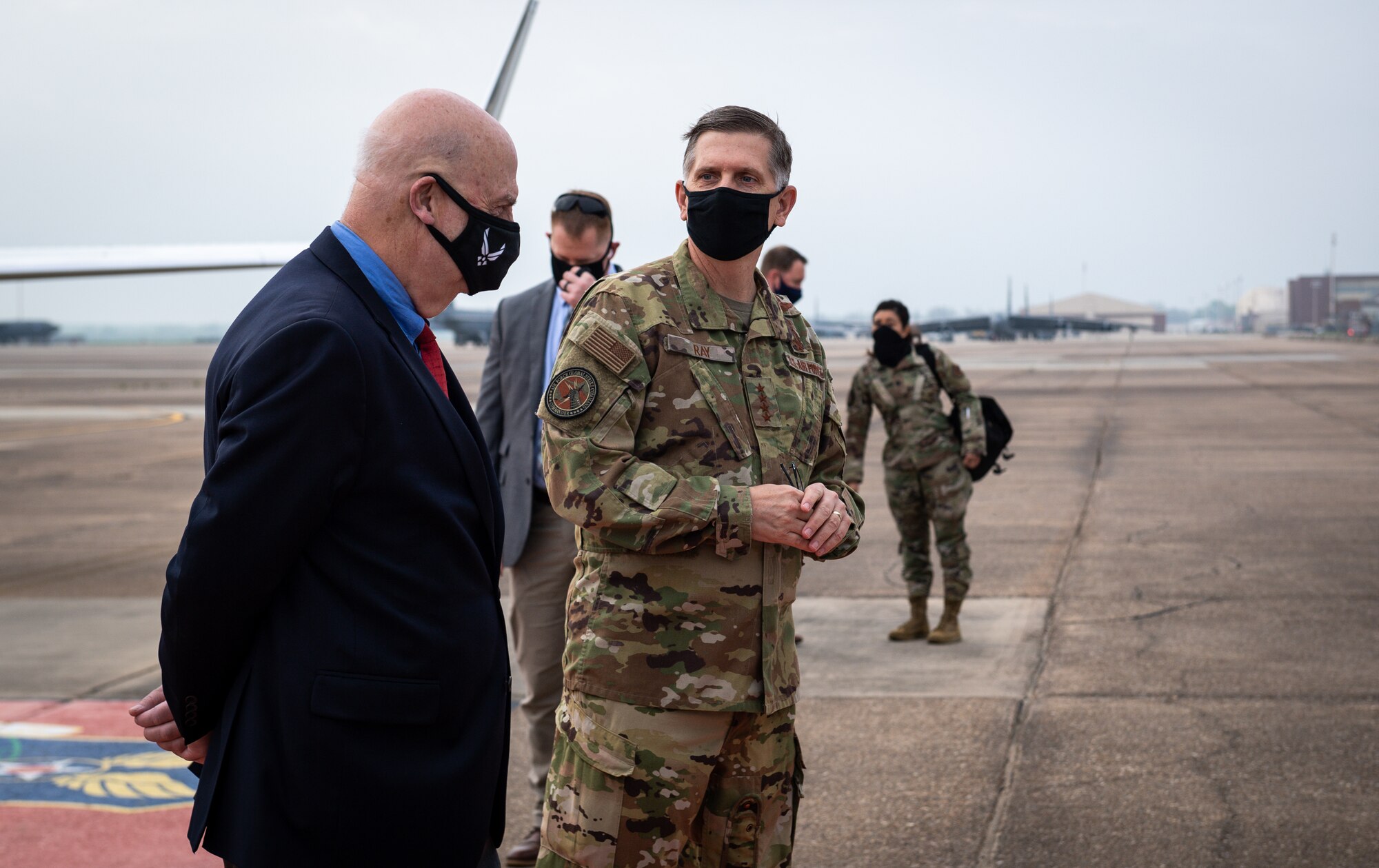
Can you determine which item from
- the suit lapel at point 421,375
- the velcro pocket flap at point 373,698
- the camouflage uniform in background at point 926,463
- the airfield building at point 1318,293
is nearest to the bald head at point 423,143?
the suit lapel at point 421,375

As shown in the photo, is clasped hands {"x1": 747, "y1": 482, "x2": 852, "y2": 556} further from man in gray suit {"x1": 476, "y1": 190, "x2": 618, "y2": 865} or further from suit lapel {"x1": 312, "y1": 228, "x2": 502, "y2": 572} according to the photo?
man in gray suit {"x1": 476, "y1": 190, "x2": 618, "y2": 865}

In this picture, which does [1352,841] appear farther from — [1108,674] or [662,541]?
[662,541]

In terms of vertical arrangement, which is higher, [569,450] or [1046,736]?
[569,450]

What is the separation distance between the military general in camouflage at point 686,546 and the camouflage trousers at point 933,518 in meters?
4.17

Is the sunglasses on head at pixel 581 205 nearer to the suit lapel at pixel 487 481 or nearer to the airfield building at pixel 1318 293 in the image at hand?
the suit lapel at pixel 487 481

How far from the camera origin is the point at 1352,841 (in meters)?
3.71

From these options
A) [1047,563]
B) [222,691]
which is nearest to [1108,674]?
[1047,563]

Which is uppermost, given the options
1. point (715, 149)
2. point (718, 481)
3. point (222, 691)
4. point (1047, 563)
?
point (715, 149)

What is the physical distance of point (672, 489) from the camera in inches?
87.0

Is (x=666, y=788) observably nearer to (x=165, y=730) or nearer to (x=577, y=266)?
(x=165, y=730)

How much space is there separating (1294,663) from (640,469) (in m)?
4.83

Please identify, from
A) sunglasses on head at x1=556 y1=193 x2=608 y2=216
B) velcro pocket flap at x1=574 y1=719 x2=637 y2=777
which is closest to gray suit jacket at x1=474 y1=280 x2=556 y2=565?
sunglasses on head at x1=556 y1=193 x2=608 y2=216

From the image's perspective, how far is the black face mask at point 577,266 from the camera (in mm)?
3828

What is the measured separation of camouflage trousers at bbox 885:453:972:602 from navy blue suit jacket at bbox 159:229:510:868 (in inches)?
196
